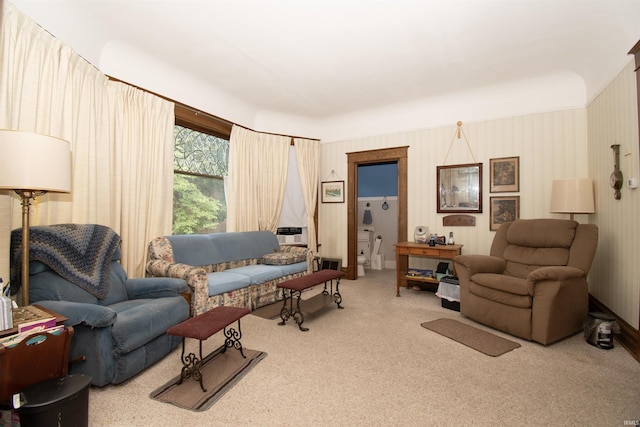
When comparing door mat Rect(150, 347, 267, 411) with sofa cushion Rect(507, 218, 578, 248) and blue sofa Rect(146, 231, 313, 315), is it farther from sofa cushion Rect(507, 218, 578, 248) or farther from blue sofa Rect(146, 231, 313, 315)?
sofa cushion Rect(507, 218, 578, 248)

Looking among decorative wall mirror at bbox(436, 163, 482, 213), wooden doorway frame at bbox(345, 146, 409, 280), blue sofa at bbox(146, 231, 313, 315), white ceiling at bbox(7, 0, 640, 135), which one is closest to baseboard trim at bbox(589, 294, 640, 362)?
decorative wall mirror at bbox(436, 163, 482, 213)

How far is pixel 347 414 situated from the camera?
1.80 m

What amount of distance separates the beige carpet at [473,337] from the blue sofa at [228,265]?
6.37 feet

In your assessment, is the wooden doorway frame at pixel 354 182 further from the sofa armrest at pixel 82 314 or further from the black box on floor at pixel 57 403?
the black box on floor at pixel 57 403

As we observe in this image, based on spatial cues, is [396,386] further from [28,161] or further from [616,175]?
[616,175]

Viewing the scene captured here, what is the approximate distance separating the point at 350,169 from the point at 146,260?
3.54m

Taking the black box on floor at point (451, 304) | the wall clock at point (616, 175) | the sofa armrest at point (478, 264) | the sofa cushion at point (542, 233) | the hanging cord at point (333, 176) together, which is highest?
the hanging cord at point (333, 176)

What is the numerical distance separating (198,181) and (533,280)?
412 centimetres

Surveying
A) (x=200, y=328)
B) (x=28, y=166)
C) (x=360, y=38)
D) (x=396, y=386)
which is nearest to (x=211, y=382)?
(x=200, y=328)

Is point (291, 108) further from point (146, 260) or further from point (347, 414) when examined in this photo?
point (347, 414)

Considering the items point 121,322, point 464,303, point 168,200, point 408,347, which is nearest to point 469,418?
point 408,347

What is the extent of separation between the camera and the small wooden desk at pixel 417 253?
13.4 ft

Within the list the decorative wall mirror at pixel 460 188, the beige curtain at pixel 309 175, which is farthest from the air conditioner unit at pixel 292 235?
the decorative wall mirror at pixel 460 188

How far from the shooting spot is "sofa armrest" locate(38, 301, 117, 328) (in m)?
1.92
